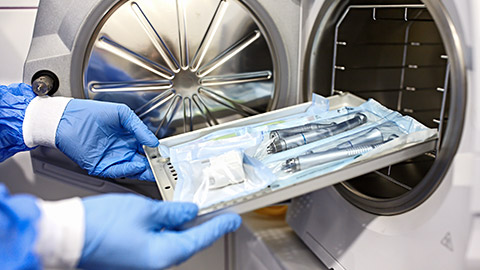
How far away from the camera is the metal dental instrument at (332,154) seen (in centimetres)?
100

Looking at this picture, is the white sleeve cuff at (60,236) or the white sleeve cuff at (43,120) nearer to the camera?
the white sleeve cuff at (60,236)

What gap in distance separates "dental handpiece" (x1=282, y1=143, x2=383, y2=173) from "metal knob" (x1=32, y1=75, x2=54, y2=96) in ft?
2.66

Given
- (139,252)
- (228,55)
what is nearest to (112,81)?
(228,55)

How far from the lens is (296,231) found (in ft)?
5.12

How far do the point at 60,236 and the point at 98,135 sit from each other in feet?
1.98

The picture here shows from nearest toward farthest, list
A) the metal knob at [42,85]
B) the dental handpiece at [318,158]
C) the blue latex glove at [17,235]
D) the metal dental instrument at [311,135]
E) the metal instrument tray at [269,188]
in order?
the blue latex glove at [17,235] → the metal instrument tray at [269,188] → the dental handpiece at [318,158] → the metal dental instrument at [311,135] → the metal knob at [42,85]

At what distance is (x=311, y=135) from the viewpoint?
1143 mm

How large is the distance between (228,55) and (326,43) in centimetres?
36

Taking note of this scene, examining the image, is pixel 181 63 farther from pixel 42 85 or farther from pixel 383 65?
pixel 383 65

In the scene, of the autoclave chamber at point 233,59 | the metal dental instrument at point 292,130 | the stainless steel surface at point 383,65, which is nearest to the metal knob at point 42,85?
the autoclave chamber at point 233,59

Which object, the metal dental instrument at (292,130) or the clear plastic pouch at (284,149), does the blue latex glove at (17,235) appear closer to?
the clear plastic pouch at (284,149)

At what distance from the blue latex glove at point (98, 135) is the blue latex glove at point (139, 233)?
42 centimetres

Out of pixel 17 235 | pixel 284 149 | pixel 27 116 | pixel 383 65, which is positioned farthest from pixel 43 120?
pixel 383 65

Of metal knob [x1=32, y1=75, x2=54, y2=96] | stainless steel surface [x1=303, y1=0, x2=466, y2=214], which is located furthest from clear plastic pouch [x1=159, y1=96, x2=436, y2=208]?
metal knob [x1=32, y1=75, x2=54, y2=96]
